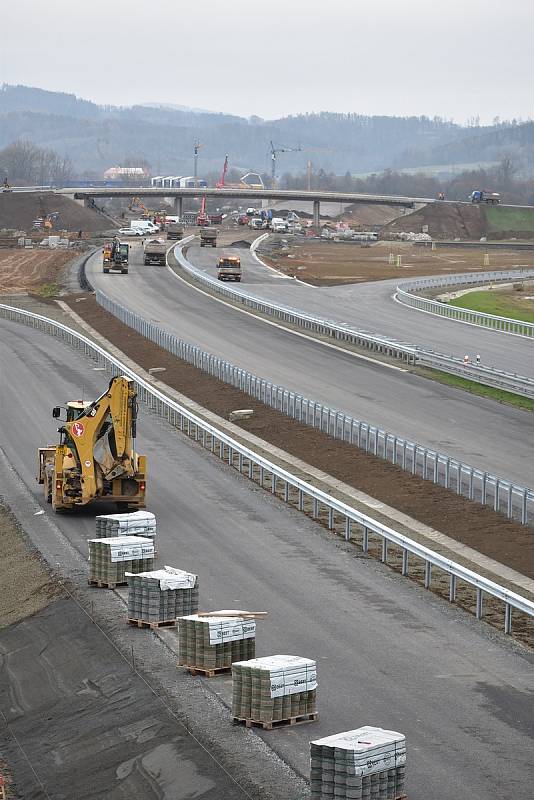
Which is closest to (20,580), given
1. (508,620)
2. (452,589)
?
(452,589)

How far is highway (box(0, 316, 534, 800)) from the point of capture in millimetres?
18703

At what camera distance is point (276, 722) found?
19.8 meters

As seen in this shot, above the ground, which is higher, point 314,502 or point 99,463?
point 99,463

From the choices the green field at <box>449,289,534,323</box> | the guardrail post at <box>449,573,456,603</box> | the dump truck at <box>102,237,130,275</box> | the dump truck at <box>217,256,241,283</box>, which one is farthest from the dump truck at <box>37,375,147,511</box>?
the dump truck at <box>102,237,130,275</box>

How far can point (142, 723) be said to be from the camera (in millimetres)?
20422

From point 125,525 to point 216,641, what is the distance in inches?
356

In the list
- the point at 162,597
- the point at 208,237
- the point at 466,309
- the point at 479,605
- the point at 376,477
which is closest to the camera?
the point at 162,597

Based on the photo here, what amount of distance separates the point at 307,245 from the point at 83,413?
14223 cm

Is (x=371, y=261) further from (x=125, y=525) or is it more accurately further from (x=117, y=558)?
(x=117, y=558)

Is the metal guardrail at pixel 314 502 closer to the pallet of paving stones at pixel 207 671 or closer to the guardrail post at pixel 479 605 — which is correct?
the guardrail post at pixel 479 605

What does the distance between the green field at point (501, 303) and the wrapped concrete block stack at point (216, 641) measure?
227 feet

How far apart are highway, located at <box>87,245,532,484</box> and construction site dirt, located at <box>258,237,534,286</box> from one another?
2879cm

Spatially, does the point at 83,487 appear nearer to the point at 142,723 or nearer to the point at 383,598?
the point at 383,598

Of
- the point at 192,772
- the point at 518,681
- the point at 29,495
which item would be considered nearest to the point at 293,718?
the point at 192,772
